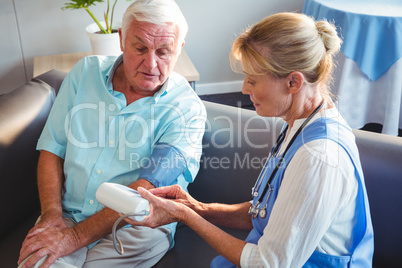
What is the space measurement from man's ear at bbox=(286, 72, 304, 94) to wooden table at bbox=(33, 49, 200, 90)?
139 centimetres

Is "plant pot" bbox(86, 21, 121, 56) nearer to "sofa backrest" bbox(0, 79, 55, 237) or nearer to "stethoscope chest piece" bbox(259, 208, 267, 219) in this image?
"sofa backrest" bbox(0, 79, 55, 237)

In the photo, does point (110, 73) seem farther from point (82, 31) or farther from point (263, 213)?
point (82, 31)

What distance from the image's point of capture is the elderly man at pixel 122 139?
1509mm

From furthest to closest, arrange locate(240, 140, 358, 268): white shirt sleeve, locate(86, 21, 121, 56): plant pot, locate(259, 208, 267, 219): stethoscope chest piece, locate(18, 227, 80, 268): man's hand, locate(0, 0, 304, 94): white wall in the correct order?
1. locate(0, 0, 304, 94): white wall
2. locate(86, 21, 121, 56): plant pot
3. locate(18, 227, 80, 268): man's hand
4. locate(259, 208, 267, 219): stethoscope chest piece
5. locate(240, 140, 358, 268): white shirt sleeve

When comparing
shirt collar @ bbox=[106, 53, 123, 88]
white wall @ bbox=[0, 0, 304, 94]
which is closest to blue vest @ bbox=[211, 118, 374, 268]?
shirt collar @ bbox=[106, 53, 123, 88]

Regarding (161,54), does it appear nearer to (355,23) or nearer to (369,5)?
(355,23)

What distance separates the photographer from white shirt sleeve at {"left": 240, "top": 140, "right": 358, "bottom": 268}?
3.50ft

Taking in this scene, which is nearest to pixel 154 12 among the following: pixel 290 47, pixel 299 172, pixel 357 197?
pixel 290 47

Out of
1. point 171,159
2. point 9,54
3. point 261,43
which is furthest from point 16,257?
point 9,54

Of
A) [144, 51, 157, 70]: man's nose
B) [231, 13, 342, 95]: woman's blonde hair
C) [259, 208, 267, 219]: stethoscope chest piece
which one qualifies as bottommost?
[259, 208, 267, 219]: stethoscope chest piece

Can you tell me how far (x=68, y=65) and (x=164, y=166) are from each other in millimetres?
1518

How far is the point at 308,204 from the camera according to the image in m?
1.07

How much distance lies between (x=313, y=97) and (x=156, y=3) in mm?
677

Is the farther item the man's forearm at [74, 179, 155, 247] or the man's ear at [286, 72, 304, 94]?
the man's forearm at [74, 179, 155, 247]
